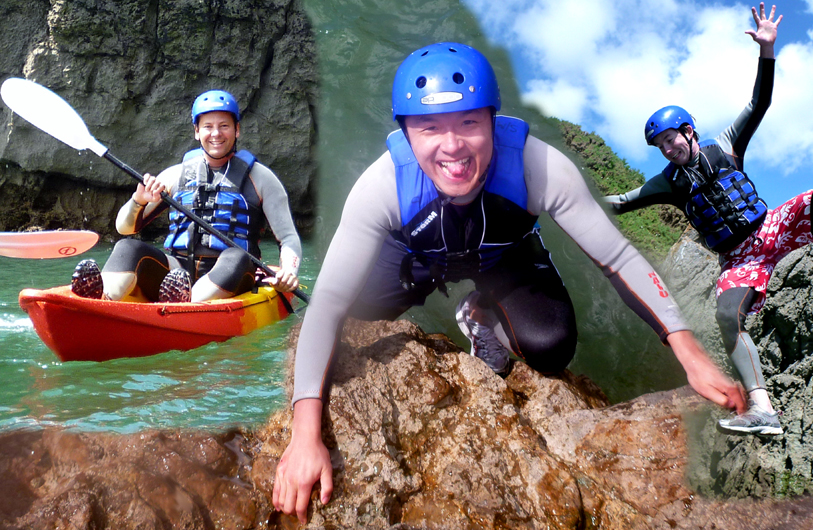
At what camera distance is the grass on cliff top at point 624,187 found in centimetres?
478

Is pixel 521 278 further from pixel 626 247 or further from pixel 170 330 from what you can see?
pixel 170 330

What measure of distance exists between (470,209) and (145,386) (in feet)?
5.77

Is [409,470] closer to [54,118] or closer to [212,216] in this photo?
[212,216]

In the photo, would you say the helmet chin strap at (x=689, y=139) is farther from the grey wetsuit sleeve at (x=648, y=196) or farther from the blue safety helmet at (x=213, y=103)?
the blue safety helmet at (x=213, y=103)

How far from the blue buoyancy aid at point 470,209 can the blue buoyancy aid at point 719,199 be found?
1.28 m

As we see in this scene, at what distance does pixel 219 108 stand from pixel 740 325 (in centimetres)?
327

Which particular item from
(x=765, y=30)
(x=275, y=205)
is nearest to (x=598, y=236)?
(x=765, y=30)

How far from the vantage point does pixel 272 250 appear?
8.85m

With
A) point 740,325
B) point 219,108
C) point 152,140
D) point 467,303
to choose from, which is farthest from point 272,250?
point 740,325

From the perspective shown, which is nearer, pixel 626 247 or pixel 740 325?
pixel 626 247

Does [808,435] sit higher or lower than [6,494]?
higher

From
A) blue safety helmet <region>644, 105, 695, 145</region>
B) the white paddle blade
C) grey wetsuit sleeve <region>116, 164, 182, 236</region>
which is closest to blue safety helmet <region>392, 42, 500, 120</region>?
blue safety helmet <region>644, 105, 695, 145</region>

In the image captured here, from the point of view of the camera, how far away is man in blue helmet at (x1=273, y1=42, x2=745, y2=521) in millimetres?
1512

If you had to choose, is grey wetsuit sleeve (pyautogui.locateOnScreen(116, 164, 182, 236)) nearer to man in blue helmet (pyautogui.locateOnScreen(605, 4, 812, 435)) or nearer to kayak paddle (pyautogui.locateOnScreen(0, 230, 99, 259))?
kayak paddle (pyautogui.locateOnScreen(0, 230, 99, 259))
